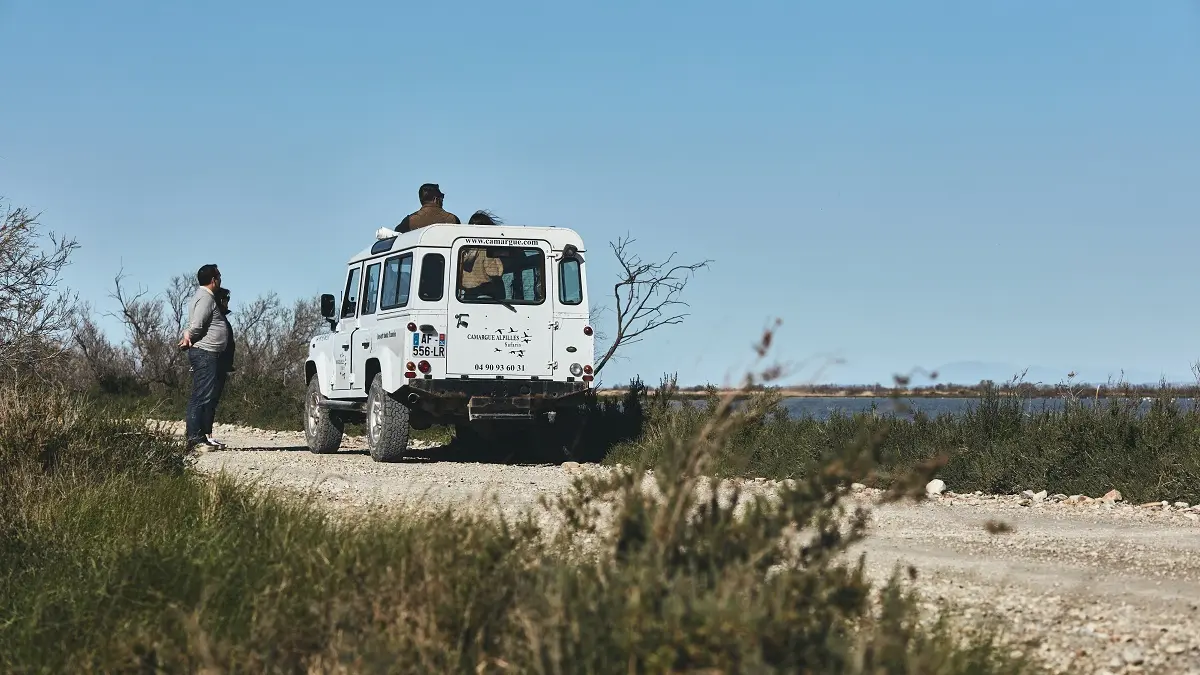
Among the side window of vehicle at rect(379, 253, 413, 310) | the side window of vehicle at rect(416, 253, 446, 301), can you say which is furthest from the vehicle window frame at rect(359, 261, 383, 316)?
the side window of vehicle at rect(416, 253, 446, 301)

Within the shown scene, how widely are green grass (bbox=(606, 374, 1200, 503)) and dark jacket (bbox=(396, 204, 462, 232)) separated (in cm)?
319

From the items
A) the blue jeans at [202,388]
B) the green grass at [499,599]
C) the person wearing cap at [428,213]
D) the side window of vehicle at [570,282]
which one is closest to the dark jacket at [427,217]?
the person wearing cap at [428,213]

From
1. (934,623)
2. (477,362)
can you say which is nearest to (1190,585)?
(934,623)

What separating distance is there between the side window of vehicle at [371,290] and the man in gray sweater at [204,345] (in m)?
1.60

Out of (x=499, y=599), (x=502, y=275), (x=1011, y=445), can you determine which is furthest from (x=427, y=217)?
(x=499, y=599)

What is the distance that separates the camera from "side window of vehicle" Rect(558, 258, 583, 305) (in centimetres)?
1509

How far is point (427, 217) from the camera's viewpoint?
618 inches

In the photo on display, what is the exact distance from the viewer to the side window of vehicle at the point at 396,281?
1488 cm

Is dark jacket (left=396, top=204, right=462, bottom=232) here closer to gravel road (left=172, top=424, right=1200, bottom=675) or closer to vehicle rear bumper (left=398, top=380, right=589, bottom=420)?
vehicle rear bumper (left=398, top=380, right=589, bottom=420)

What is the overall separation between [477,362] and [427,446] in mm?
4474

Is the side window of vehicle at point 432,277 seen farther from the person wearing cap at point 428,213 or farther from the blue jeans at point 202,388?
the blue jeans at point 202,388

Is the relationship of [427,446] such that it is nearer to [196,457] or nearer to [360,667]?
[196,457]

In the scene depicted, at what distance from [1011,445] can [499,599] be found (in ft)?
31.4

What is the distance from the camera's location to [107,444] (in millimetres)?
10922
